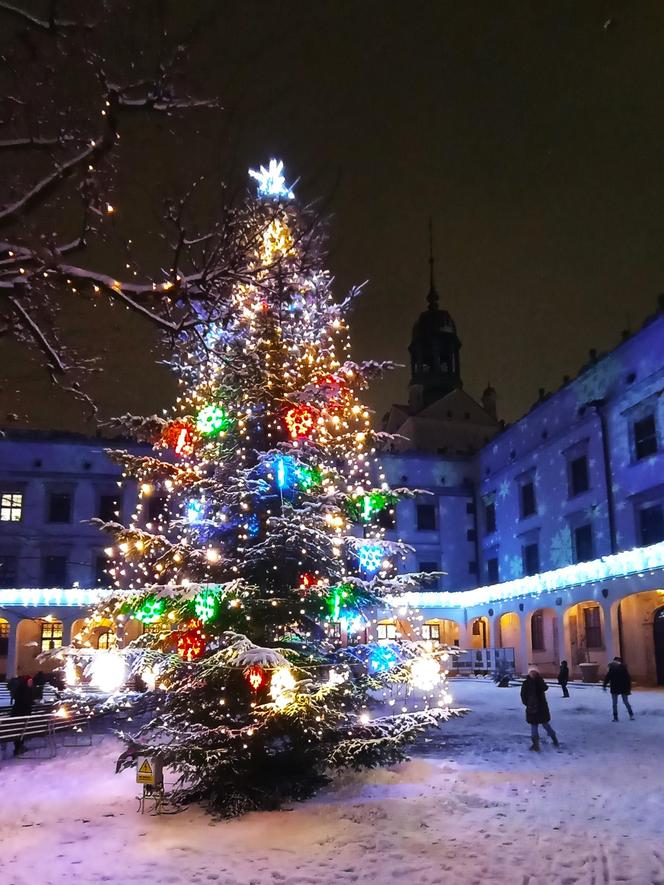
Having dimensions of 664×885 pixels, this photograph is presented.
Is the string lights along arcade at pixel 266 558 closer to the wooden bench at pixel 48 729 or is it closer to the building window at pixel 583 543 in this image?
the wooden bench at pixel 48 729

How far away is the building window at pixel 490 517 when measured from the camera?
142 feet

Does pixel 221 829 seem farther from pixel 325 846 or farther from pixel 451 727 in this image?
pixel 451 727

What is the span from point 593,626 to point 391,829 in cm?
2676

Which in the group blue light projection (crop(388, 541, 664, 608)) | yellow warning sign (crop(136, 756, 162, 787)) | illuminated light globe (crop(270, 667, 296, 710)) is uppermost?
blue light projection (crop(388, 541, 664, 608))

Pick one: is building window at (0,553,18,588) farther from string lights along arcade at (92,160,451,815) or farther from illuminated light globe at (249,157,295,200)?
illuminated light globe at (249,157,295,200)

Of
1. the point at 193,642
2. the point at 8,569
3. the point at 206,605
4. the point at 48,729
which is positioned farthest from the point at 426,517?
the point at 206,605

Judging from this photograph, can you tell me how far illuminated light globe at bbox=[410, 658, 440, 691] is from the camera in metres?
11.1

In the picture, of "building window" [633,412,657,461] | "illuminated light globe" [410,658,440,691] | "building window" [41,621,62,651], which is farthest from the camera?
"building window" [41,621,62,651]

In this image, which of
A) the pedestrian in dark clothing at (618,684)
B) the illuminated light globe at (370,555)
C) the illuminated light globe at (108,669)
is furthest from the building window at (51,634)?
the illuminated light globe at (370,555)

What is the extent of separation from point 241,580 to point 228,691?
5.08ft

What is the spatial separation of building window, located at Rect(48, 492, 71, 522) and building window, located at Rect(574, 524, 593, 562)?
25.4 metres

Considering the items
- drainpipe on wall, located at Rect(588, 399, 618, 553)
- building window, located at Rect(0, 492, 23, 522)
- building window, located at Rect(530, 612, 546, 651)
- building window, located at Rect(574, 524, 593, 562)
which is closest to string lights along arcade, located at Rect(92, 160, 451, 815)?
drainpipe on wall, located at Rect(588, 399, 618, 553)

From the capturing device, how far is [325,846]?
796cm

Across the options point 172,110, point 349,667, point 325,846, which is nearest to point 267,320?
point 172,110
